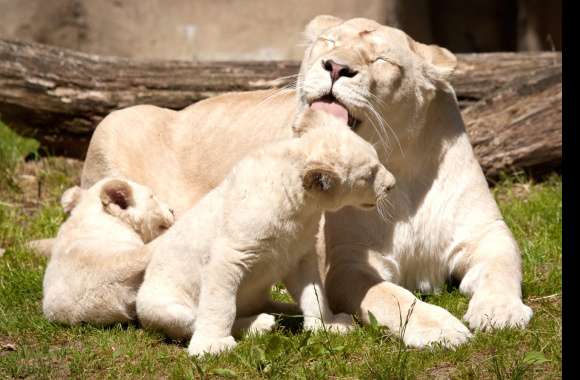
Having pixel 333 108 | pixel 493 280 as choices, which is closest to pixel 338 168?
pixel 333 108

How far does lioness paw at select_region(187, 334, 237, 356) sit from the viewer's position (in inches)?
166

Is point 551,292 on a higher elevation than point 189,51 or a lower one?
lower

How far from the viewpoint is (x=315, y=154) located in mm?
4258

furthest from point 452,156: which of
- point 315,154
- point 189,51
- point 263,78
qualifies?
point 189,51

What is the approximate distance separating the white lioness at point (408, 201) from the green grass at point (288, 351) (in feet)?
0.46

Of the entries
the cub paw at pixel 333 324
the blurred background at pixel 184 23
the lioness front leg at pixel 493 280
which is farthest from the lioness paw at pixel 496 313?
the blurred background at pixel 184 23

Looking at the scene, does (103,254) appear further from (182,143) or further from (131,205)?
(182,143)

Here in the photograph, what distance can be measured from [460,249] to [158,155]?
2.18 metres

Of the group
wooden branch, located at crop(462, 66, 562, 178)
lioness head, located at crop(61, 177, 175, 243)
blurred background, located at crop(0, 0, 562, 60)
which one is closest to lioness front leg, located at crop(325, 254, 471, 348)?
lioness head, located at crop(61, 177, 175, 243)

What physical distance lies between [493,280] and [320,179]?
1.17 meters

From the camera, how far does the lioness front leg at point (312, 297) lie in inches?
176

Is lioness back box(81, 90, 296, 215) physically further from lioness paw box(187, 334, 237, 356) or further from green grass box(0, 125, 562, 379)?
lioness paw box(187, 334, 237, 356)

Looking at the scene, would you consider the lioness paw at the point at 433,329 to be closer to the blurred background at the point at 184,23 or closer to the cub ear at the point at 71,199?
the cub ear at the point at 71,199
